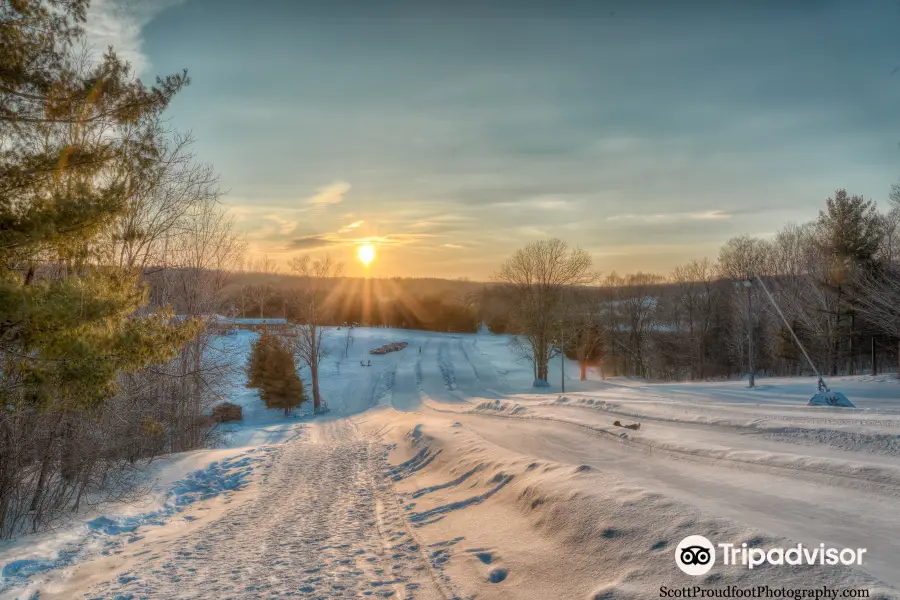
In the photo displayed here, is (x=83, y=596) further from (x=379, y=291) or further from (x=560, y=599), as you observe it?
(x=379, y=291)

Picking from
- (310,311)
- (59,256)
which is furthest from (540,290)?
(59,256)

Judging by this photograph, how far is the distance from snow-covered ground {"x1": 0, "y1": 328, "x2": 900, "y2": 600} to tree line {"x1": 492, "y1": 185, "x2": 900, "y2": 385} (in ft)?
72.3

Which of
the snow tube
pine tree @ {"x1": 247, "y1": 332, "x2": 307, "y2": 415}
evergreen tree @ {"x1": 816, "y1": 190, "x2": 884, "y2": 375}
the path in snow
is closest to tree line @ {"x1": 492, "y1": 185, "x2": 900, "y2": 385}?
evergreen tree @ {"x1": 816, "y1": 190, "x2": 884, "y2": 375}

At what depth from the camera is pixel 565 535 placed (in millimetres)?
6973

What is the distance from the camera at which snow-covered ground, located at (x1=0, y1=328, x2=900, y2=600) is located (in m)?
5.88

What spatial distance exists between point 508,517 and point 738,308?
50.9 m

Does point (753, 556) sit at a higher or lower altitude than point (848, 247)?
lower

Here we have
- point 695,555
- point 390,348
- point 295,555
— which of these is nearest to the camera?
point 695,555

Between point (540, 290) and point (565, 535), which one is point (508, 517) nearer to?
point (565, 535)

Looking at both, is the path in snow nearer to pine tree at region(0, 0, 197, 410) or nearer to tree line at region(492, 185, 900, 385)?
pine tree at region(0, 0, 197, 410)

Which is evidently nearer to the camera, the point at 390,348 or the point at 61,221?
the point at 61,221

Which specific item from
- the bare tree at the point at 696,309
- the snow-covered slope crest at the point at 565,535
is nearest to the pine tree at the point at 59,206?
the snow-covered slope crest at the point at 565,535

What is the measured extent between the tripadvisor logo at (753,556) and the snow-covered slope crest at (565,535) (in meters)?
0.09

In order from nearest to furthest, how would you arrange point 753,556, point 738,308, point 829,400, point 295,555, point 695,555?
point 753,556 → point 695,555 → point 295,555 → point 829,400 → point 738,308
